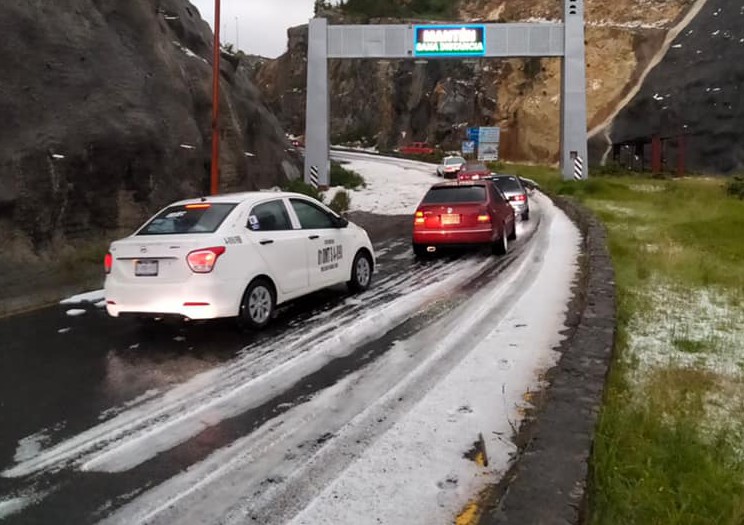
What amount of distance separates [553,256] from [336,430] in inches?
374

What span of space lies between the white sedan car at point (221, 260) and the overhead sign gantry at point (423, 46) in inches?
1027

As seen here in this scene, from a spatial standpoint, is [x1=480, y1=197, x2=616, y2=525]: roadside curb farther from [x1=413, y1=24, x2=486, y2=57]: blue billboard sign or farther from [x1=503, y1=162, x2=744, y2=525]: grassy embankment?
[x1=413, y1=24, x2=486, y2=57]: blue billboard sign

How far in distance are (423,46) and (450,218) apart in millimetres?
22933

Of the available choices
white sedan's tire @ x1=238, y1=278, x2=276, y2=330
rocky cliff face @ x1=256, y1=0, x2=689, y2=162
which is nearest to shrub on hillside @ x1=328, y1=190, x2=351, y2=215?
white sedan's tire @ x1=238, y1=278, x2=276, y2=330

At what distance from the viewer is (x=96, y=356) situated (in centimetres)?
738

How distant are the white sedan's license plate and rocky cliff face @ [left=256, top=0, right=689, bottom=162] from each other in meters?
51.3

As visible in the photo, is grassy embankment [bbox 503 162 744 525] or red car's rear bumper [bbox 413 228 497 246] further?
red car's rear bumper [bbox 413 228 497 246]

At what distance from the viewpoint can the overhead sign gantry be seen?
35125mm

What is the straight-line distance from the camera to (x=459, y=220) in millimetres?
14422

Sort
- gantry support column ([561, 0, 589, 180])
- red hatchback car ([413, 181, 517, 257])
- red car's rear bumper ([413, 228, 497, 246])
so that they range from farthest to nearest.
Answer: gantry support column ([561, 0, 589, 180]) → red hatchback car ([413, 181, 517, 257]) → red car's rear bumper ([413, 228, 497, 246])

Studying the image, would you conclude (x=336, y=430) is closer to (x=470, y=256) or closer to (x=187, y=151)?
(x=470, y=256)

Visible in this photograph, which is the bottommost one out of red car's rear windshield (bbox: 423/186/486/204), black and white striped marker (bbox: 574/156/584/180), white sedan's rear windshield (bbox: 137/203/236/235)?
white sedan's rear windshield (bbox: 137/203/236/235)

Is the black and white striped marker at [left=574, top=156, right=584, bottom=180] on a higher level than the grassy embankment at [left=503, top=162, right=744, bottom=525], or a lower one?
higher

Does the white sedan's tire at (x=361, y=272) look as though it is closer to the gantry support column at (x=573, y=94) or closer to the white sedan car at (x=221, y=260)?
the white sedan car at (x=221, y=260)
